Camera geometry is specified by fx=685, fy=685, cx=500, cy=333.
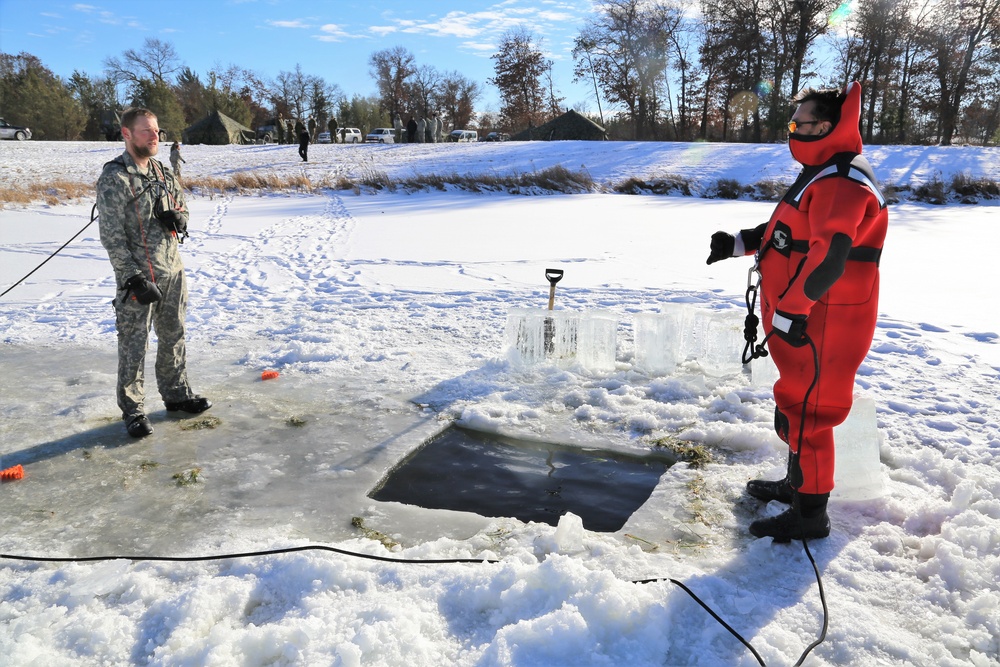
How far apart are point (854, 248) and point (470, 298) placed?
200 inches

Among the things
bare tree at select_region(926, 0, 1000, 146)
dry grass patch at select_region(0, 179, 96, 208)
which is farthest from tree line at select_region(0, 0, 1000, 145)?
dry grass patch at select_region(0, 179, 96, 208)

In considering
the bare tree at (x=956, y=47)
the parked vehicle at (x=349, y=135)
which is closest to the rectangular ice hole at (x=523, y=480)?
the bare tree at (x=956, y=47)

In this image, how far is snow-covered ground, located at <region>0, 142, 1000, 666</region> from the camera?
2.36 metres

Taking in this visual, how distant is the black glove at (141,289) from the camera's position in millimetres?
3789

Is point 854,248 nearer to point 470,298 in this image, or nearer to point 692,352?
point 692,352

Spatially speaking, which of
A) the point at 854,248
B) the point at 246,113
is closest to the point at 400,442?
the point at 854,248

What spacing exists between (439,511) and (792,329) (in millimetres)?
1785

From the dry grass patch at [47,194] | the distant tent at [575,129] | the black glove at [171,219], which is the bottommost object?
the dry grass patch at [47,194]

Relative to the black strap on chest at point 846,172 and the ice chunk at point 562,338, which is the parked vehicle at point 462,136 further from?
→ the black strap on chest at point 846,172

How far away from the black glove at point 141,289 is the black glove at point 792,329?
3.26 metres

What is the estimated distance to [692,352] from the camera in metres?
5.27

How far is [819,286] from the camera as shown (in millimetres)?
2596

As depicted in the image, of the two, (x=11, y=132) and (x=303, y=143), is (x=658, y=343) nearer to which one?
(x=303, y=143)

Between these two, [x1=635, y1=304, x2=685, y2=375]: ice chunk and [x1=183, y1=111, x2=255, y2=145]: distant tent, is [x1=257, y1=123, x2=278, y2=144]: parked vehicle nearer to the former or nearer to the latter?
[x1=183, y1=111, x2=255, y2=145]: distant tent
